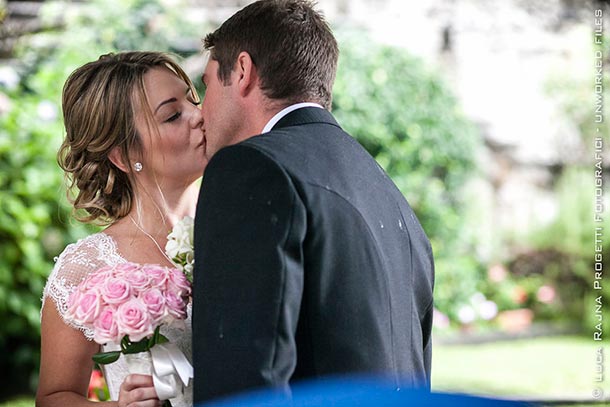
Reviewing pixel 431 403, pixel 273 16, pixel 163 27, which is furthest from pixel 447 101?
pixel 431 403

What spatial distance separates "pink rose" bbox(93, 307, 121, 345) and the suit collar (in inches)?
23.9

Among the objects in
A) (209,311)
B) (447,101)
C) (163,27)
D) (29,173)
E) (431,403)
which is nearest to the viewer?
(431,403)

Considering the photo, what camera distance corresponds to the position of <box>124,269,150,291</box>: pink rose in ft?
7.86

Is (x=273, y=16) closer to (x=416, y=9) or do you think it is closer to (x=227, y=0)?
(x=227, y=0)

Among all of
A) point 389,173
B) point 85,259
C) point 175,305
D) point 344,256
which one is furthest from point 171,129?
point 389,173

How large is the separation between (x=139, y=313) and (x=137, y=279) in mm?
125

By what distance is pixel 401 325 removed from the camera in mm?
2305

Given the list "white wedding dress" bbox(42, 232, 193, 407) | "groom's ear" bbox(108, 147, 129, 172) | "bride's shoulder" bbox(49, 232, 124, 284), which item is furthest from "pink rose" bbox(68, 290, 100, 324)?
"groom's ear" bbox(108, 147, 129, 172)

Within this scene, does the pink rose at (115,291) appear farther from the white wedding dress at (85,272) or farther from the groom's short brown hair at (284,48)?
the groom's short brown hair at (284,48)

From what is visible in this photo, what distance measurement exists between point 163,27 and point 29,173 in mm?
2176

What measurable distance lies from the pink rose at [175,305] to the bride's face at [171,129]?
2.04 feet

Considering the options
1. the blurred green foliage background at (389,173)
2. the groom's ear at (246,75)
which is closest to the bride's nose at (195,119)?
the groom's ear at (246,75)

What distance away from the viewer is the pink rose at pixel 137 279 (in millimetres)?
2396

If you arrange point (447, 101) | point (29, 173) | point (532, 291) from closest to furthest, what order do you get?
point (29, 173), point (447, 101), point (532, 291)
